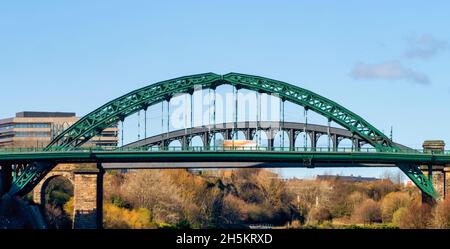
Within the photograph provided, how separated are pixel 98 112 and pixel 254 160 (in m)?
19.1

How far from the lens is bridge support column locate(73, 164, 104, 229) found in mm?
100000

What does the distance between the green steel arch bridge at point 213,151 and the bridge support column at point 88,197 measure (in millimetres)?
1954

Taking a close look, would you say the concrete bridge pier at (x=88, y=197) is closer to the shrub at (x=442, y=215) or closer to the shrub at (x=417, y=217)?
the shrub at (x=417, y=217)

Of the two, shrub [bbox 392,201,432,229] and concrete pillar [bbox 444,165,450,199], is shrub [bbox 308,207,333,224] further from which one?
concrete pillar [bbox 444,165,450,199]

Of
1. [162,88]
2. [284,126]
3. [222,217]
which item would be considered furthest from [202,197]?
[162,88]

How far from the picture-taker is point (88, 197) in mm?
101188

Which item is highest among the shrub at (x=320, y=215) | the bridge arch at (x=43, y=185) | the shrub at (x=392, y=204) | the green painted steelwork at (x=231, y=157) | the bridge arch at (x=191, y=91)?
the bridge arch at (x=191, y=91)

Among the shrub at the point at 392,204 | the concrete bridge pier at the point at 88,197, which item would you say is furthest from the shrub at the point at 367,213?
the concrete bridge pier at the point at 88,197

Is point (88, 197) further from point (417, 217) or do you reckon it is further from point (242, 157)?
point (417, 217)

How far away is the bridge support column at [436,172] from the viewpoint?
10056cm

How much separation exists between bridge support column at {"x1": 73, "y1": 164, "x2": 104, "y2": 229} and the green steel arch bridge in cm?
195

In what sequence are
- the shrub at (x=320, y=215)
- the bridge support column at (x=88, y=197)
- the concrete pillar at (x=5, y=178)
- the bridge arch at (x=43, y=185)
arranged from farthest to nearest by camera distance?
1. the shrub at (x=320, y=215)
2. the bridge arch at (x=43, y=185)
3. the concrete pillar at (x=5, y=178)
4. the bridge support column at (x=88, y=197)

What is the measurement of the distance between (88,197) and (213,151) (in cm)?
1515
